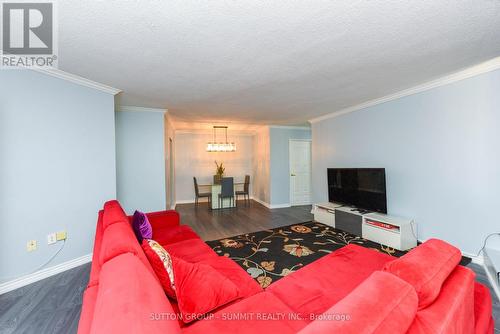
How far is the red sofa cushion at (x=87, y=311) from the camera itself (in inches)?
30.6

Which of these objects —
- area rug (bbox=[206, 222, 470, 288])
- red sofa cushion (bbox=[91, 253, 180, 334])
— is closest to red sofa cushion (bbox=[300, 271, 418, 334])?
red sofa cushion (bbox=[91, 253, 180, 334])

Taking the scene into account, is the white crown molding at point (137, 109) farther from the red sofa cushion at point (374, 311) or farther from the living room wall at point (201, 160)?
the red sofa cushion at point (374, 311)

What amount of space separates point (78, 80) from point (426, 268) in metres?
3.70

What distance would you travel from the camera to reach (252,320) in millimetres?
1112

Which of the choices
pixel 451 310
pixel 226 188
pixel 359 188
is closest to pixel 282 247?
pixel 359 188

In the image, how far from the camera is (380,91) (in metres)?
3.21

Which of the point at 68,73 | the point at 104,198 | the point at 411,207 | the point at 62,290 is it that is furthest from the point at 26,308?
the point at 411,207

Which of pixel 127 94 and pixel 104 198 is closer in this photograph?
pixel 104 198

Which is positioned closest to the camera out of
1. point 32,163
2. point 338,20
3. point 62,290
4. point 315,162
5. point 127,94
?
point 338,20

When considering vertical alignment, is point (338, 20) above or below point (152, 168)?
above

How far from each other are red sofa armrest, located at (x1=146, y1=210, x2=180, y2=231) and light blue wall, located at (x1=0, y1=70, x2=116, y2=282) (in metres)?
0.78

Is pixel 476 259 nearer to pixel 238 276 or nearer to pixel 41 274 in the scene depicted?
pixel 238 276

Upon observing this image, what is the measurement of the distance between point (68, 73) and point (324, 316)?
3385mm

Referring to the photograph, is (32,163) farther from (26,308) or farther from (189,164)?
(189,164)
